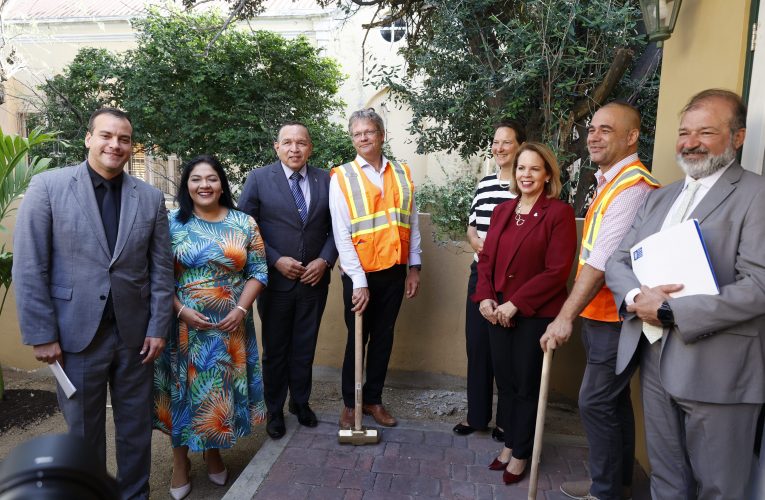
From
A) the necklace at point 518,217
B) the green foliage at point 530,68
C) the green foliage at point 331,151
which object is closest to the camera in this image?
the necklace at point 518,217

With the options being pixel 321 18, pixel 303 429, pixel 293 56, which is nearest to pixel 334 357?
pixel 303 429

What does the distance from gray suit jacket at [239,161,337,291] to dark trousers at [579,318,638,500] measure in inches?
74.9

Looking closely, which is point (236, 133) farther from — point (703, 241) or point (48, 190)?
point (703, 241)

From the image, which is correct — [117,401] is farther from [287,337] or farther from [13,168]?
[13,168]

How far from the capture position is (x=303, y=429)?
393 centimetres

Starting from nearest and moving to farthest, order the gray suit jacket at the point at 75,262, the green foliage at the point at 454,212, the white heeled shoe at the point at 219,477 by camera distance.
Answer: the gray suit jacket at the point at 75,262 < the white heeled shoe at the point at 219,477 < the green foliage at the point at 454,212

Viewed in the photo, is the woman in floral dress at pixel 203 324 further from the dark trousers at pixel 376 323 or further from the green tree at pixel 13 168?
the green tree at pixel 13 168

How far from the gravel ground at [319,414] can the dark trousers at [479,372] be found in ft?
2.04

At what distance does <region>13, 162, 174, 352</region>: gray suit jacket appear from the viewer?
2670 millimetres

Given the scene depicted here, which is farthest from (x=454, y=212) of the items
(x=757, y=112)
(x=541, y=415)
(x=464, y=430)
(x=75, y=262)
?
(x=75, y=262)

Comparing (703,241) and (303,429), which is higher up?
(703,241)

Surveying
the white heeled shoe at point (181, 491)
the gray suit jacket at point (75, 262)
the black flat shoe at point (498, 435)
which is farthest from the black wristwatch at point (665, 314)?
the white heeled shoe at point (181, 491)

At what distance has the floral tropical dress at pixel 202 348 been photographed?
3266 millimetres

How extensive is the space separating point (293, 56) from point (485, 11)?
433cm
